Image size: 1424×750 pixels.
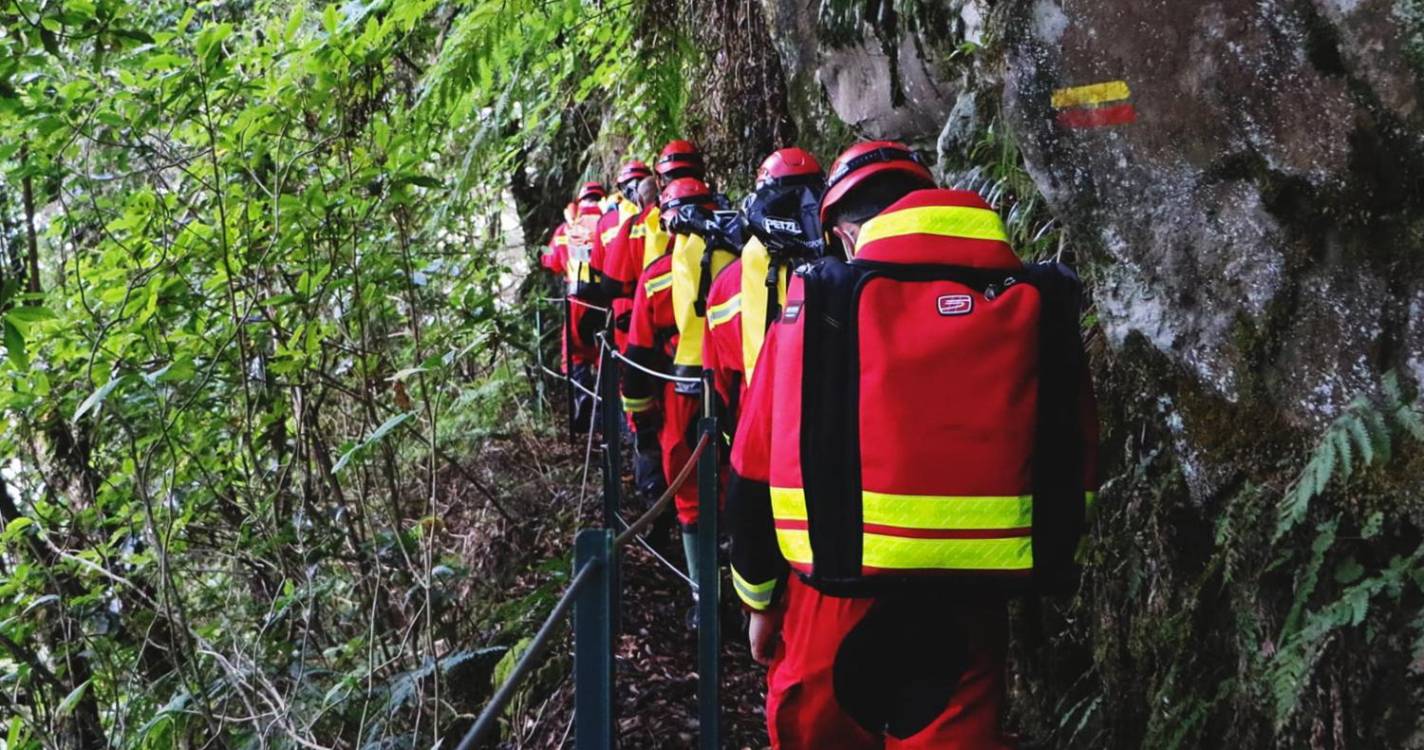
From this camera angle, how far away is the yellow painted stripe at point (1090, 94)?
134 inches

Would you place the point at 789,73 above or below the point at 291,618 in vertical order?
above

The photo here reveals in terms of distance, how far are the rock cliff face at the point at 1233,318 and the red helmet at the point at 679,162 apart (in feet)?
9.41

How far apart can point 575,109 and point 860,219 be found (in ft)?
26.1

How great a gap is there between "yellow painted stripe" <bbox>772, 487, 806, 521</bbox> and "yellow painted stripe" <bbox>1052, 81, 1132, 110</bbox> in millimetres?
1700

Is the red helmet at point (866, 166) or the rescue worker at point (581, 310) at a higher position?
the red helmet at point (866, 166)

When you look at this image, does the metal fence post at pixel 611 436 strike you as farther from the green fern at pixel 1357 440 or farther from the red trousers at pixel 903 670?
the green fern at pixel 1357 440

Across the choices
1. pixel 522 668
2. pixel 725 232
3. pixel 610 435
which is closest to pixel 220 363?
pixel 610 435

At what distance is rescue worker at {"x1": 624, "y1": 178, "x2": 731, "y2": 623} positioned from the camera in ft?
18.6

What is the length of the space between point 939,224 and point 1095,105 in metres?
1.24

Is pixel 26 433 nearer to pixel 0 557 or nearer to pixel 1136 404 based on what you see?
pixel 0 557

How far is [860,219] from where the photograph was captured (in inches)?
127

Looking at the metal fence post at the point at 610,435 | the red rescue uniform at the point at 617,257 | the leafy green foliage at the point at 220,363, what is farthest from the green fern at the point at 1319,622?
the red rescue uniform at the point at 617,257

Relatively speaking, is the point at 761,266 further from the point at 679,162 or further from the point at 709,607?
the point at 679,162

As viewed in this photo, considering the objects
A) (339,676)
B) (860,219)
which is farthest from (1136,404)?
(339,676)
